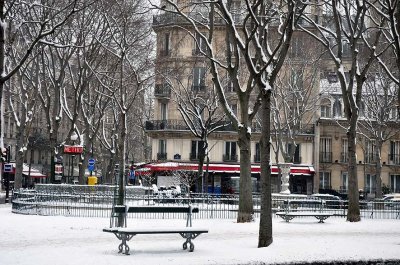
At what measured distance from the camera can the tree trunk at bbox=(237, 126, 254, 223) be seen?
21.7 metres

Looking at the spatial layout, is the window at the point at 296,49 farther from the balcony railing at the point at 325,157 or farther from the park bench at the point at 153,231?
the park bench at the point at 153,231

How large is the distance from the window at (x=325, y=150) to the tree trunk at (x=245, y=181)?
3611cm

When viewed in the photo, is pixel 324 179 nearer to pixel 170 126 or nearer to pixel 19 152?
pixel 170 126

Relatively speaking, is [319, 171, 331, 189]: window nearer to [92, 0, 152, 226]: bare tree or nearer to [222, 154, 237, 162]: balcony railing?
[222, 154, 237, 162]: balcony railing

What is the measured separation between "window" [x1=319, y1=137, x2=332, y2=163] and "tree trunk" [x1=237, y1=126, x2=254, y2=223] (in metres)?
36.1

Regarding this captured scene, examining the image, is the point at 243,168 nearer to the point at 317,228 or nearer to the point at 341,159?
the point at 317,228

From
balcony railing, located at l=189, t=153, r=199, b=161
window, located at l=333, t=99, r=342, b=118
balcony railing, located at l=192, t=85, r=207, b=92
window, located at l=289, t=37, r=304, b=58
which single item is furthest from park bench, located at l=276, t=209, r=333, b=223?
window, located at l=333, t=99, r=342, b=118

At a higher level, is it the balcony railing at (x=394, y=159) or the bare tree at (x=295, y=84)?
the bare tree at (x=295, y=84)

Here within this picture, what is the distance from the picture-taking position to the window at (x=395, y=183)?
189 ft

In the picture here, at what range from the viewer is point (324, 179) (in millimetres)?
56938

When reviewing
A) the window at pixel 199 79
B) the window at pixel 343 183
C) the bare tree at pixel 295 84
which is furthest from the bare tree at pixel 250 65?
the window at pixel 343 183

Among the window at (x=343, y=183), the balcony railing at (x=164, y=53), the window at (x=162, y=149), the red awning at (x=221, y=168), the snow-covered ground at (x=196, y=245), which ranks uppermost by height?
the balcony railing at (x=164, y=53)

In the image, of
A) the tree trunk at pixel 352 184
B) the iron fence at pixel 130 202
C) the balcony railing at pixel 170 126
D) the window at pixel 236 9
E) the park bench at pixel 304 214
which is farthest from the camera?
the balcony railing at pixel 170 126

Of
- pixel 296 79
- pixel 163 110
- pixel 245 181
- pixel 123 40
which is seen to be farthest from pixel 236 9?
pixel 163 110
